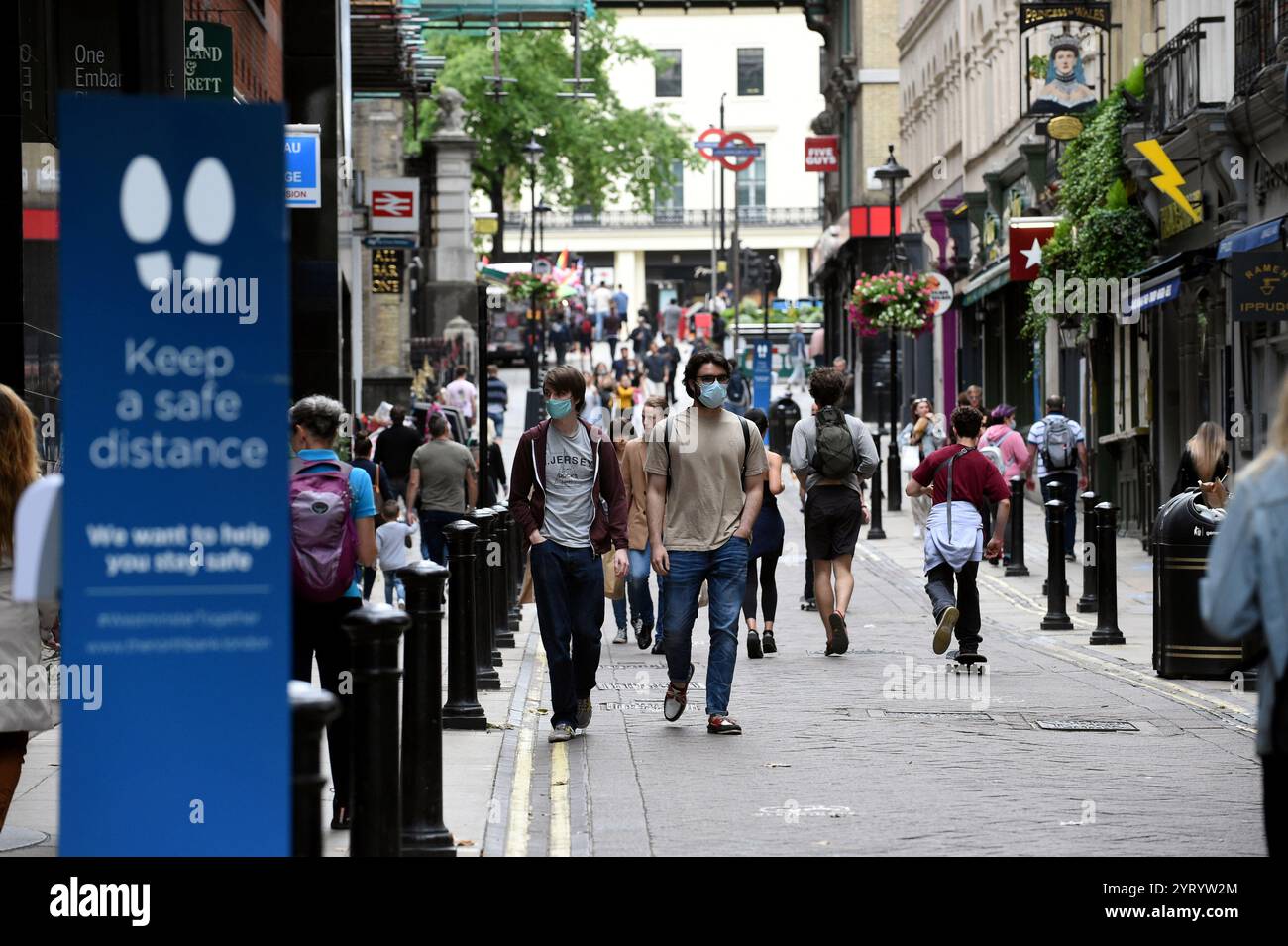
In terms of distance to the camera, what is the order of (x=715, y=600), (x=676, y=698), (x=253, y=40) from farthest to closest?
(x=253, y=40)
(x=676, y=698)
(x=715, y=600)

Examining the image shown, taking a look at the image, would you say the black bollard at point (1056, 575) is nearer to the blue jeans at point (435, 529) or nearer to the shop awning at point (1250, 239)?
the shop awning at point (1250, 239)

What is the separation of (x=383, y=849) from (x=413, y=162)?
48131 mm

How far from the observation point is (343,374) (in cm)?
3178

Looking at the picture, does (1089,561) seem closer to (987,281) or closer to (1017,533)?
(1017,533)

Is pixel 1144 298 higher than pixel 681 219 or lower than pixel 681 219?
lower

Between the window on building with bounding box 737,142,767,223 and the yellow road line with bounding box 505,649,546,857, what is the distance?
96.5 m

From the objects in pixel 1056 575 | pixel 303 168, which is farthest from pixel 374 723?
pixel 303 168

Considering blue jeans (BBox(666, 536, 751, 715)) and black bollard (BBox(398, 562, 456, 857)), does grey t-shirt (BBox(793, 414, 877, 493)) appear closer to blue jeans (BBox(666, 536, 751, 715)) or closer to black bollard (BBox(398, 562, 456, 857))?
blue jeans (BBox(666, 536, 751, 715))

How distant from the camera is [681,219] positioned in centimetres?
11094

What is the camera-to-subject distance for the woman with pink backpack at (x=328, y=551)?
28.2 feet

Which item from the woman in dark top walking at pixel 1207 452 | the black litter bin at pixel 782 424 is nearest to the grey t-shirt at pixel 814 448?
the woman in dark top walking at pixel 1207 452

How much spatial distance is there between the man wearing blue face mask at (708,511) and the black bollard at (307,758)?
6.41 metres

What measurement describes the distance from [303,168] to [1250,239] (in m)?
9.03

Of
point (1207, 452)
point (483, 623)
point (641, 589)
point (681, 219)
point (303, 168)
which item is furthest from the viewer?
point (681, 219)
